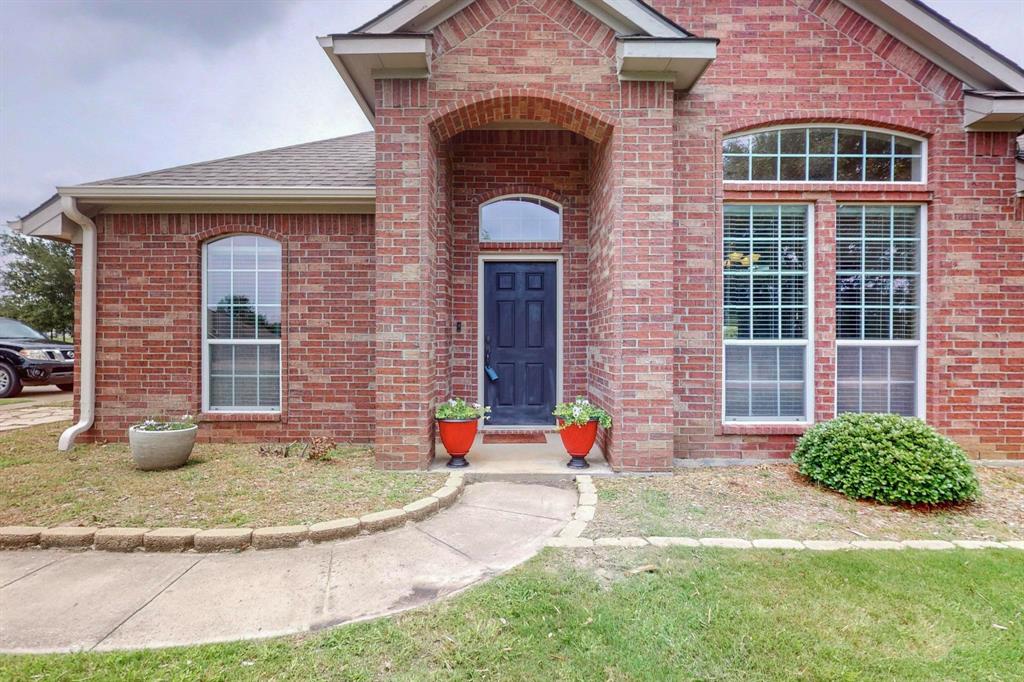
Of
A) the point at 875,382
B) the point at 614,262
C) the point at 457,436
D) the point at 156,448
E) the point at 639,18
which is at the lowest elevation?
the point at 156,448

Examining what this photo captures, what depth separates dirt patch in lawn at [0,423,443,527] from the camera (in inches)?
136

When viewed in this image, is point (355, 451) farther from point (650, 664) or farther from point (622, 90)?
point (622, 90)

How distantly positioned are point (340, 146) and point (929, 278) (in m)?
8.34

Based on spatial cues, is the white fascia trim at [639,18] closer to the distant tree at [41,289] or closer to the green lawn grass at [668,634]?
the green lawn grass at [668,634]

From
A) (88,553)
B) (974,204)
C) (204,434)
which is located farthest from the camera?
(204,434)

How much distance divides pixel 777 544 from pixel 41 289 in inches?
1324

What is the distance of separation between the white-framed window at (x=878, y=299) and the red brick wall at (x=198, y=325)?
553 centimetres

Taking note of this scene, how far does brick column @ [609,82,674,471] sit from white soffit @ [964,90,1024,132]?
3398 millimetres

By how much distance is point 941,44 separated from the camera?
487 cm

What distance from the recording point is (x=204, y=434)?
5648 mm

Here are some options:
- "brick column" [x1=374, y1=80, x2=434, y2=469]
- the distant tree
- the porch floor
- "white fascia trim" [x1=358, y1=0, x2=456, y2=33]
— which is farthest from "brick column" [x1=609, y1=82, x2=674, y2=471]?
the distant tree

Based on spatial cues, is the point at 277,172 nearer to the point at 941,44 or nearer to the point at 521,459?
the point at 521,459

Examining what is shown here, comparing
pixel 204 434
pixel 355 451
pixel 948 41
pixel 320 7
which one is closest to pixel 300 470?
pixel 355 451

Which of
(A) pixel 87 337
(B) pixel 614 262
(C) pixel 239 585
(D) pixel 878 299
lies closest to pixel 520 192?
(B) pixel 614 262
